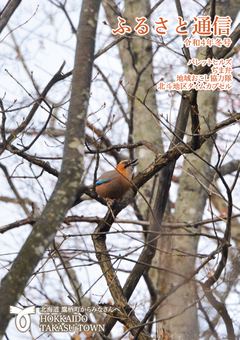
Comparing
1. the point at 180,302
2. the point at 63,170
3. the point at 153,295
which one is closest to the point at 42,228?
the point at 63,170

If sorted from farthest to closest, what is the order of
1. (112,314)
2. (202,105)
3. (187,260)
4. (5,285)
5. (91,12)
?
(202,105)
(187,260)
(112,314)
(91,12)
(5,285)

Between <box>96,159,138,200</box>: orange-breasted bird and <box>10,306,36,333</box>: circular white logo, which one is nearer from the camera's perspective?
<box>10,306,36,333</box>: circular white logo

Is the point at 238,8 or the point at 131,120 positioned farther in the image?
the point at 131,120

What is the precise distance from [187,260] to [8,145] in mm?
3365

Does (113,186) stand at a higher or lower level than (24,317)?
higher

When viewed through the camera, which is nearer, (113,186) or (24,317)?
(24,317)

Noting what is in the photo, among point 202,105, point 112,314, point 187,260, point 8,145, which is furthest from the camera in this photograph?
point 202,105

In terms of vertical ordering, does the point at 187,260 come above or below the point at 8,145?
above

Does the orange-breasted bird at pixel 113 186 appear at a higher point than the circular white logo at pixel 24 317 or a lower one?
higher

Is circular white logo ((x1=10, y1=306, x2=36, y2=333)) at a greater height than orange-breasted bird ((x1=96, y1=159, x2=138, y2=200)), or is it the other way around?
orange-breasted bird ((x1=96, y1=159, x2=138, y2=200))

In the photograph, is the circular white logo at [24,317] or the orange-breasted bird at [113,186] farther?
the orange-breasted bird at [113,186]

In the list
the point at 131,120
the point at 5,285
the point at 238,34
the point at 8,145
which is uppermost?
the point at 131,120

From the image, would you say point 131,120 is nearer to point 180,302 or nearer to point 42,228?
point 180,302

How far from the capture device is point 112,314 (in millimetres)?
3568
